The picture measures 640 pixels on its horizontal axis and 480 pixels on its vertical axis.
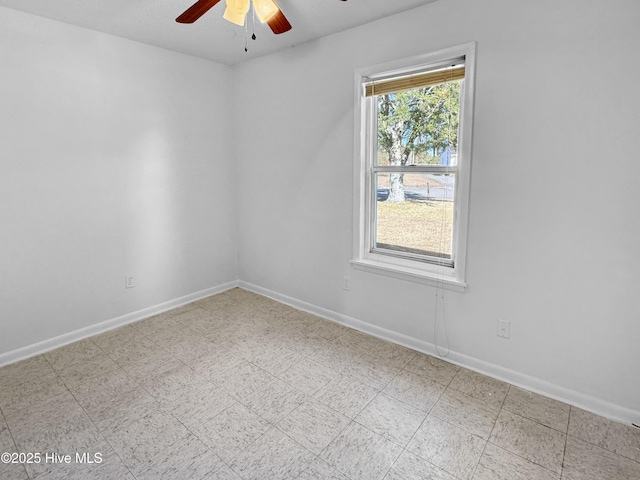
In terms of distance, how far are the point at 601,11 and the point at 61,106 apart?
3577mm

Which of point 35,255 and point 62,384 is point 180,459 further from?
point 35,255

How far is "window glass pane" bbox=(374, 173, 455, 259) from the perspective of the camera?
2.60 meters

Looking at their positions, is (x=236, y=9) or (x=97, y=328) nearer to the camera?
(x=236, y=9)

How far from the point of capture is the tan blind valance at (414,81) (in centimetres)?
238

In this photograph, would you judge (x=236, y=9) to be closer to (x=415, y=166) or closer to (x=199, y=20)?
(x=199, y=20)

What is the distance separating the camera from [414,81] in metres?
2.55

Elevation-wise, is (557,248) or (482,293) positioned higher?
(557,248)

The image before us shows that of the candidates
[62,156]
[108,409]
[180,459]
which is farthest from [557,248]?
[62,156]

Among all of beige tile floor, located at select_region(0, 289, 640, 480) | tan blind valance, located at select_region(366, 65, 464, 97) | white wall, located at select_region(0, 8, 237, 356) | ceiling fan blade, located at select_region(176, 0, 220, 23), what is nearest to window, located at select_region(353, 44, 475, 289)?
tan blind valance, located at select_region(366, 65, 464, 97)

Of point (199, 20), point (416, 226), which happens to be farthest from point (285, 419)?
point (199, 20)

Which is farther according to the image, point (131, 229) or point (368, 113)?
point (131, 229)

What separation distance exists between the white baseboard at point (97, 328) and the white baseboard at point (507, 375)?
1.34 metres

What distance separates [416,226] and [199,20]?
2274 mm

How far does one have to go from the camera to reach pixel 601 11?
1839mm
